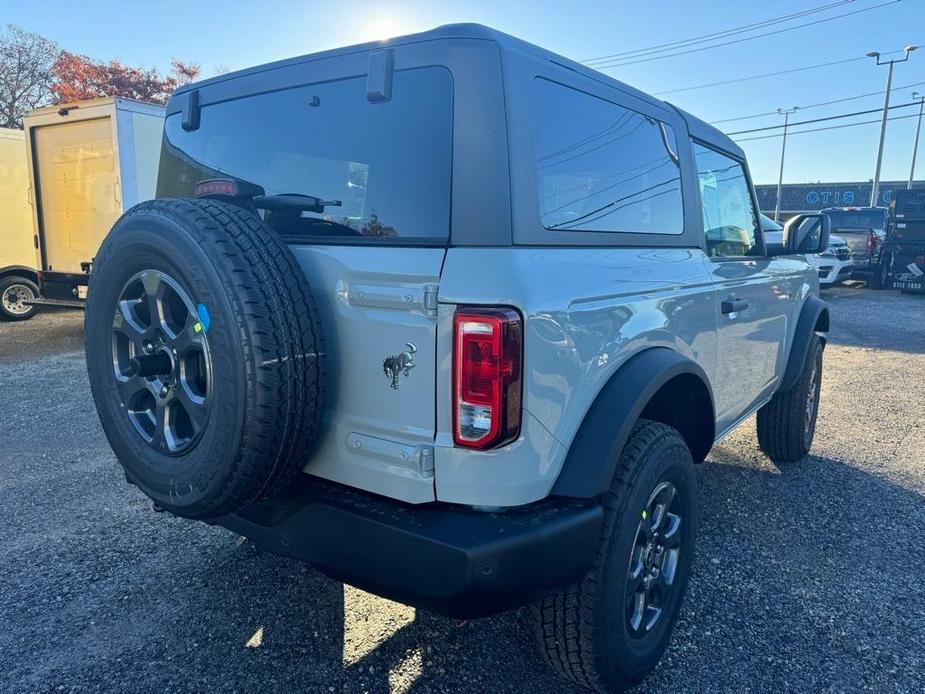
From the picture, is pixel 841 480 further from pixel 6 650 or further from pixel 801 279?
pixel 6 650

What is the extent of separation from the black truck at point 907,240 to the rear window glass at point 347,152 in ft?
51.9

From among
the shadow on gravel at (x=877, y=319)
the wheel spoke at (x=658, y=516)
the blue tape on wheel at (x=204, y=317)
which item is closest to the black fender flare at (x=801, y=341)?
the wheel spoke at (x=658, y=516)

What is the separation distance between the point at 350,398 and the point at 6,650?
1.67 meters

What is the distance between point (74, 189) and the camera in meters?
8.59

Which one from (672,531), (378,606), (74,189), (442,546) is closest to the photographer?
(442,546)

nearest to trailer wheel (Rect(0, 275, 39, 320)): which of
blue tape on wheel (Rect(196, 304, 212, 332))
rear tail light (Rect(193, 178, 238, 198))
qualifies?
rear tail light (Rect(193, 178, 238, 198))

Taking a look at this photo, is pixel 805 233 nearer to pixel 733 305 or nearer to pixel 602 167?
pixel 733 305

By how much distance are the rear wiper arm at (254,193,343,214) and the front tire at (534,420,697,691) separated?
123cm

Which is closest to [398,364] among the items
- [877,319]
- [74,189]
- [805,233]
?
[805,233]

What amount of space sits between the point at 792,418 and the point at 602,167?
269 centimetres

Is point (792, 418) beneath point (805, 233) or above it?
beneath

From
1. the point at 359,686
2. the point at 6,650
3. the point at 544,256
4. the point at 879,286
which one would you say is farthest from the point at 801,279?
the point at 879,286

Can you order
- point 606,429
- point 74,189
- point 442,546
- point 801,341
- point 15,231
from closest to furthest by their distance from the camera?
point 442,546 < point 606,429 < point 801,341 < point 74,189 < point 15,231

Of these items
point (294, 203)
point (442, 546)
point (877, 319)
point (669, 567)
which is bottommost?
point (877, 319)
